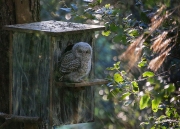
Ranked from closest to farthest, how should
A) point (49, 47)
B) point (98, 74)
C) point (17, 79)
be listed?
point (49, 47) → point (17, 79) → point (98, 74)

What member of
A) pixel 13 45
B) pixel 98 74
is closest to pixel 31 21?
pixel 13 45

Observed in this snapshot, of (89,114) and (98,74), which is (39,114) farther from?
Answer: (98,74)

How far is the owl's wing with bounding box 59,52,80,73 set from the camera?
3.45 m

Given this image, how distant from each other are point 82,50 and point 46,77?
1.06 feet

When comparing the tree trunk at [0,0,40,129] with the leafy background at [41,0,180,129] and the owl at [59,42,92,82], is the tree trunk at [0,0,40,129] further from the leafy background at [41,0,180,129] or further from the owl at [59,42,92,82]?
the owl at [59,42,92,82]

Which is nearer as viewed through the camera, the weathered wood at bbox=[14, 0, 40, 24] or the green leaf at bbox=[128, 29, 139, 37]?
the green leaf at bbox=[128, 29, 139, 37]

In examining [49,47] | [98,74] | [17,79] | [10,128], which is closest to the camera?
[49,47]

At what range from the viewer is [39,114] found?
357 cm

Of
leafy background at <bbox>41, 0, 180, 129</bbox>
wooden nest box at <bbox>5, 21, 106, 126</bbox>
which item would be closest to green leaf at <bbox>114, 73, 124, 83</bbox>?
leafy background at <bbox>41, 0, 180, 129</bbox>

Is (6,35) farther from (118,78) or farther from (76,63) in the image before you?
(118,78)

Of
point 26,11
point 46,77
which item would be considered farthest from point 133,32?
point 26,11

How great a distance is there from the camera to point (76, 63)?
3471mm

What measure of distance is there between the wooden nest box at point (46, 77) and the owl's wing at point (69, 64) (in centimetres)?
5

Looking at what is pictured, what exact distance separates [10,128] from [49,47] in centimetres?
89
